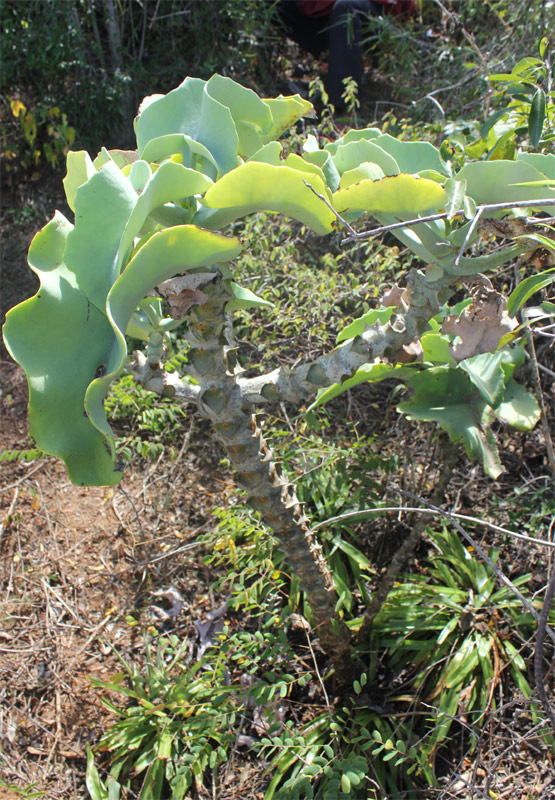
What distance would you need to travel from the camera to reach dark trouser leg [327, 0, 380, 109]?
339 centimetres

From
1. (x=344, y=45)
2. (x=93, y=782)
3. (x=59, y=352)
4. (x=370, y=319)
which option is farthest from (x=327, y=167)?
(x=344, y=45)

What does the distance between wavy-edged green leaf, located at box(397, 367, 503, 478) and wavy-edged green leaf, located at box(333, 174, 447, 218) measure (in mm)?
544

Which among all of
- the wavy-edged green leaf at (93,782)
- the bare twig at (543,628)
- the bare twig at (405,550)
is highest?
the bare twig at (543,628)

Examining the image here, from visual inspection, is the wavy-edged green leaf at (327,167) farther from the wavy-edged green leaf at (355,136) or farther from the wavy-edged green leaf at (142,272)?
the wavy-edged green leaf at (142,272)

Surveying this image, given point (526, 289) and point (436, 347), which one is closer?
point (526, 289)

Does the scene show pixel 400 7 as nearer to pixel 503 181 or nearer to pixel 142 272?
pixel 503 181

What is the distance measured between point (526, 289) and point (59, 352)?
23.0 inches

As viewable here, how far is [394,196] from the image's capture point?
675 millimetres

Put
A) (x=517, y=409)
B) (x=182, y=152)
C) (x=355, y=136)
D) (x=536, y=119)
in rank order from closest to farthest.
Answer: (x=182, y=152) < (x=355, y=136) < (x=536, y=119) < (x=517, y=409)

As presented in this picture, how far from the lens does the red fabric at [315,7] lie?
11.6ft

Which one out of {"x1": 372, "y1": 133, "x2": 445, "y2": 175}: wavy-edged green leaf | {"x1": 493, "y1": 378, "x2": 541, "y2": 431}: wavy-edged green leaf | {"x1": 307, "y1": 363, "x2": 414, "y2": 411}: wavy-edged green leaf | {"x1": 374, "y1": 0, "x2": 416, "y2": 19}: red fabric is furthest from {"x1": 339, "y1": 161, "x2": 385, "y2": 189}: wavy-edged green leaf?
{"x1": 374, "y1": 0, "x2": 416, "y2": 19}: red fabric

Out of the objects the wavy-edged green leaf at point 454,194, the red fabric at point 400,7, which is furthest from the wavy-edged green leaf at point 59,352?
the red fabric at point 400,7

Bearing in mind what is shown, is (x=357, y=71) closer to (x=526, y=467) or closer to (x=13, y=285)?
(x=13, y=285)

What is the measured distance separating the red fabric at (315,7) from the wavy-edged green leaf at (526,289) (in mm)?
3517
